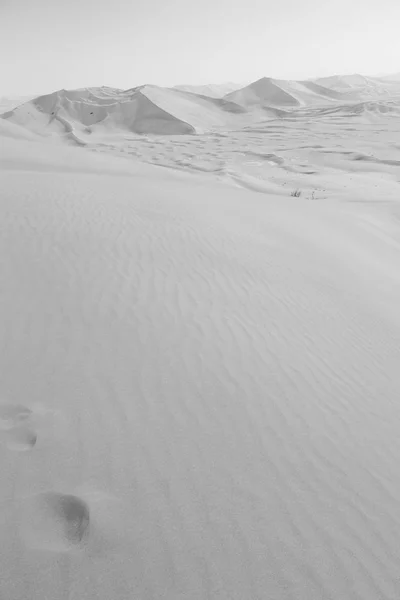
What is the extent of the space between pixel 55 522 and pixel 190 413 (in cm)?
87

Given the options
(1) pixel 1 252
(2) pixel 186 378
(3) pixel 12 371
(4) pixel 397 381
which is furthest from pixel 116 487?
(1) pixel 1 252

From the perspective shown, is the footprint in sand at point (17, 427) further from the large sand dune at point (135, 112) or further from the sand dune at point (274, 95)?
the sand dune at point (274, 95)

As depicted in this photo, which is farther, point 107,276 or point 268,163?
point 268,163

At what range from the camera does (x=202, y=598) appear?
60.8 inches

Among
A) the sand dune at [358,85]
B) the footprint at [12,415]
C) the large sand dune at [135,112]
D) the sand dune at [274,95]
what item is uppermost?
the sand dune at [358,85]

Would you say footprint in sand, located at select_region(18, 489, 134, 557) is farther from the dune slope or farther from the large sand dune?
the large sand dune

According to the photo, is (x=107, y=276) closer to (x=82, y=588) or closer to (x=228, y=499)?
(x=228, y=499)

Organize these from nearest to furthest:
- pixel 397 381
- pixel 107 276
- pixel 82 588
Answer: pixel 82 588, pixel 397 381, pixel 107 276

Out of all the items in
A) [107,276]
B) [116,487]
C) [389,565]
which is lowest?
[389,565]

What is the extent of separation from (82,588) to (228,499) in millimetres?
659

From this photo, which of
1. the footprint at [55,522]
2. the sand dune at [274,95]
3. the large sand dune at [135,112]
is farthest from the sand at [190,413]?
the sand dune at [274,95]

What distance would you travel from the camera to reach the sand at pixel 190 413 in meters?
1.66

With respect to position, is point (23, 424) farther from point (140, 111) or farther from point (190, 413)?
point (140, 111)

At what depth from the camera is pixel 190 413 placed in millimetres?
2393
